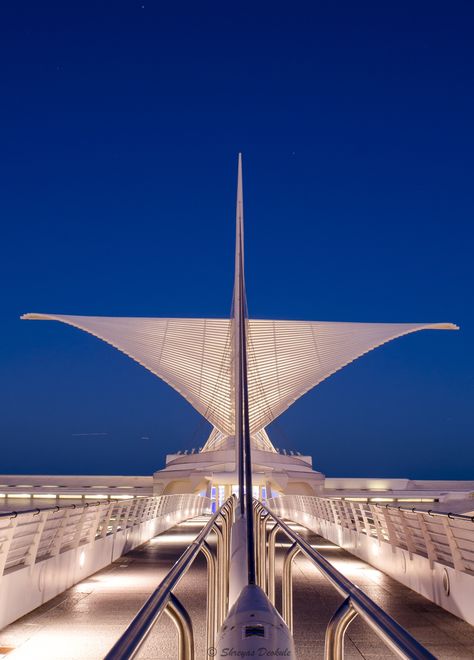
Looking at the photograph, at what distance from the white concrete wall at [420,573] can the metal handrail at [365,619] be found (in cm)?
461

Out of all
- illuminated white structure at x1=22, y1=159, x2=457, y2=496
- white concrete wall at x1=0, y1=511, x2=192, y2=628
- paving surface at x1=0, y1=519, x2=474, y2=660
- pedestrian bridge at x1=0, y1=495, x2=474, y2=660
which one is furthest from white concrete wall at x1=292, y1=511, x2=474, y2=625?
illuminated white structure at x1=22, y1=159, x2=457, y2=496

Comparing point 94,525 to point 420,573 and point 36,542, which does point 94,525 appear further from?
point 420,573

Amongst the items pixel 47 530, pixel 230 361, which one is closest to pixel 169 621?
pixel 47 530

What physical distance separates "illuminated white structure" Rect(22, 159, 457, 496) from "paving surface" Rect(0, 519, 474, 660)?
31.9m

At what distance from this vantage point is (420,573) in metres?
8.56

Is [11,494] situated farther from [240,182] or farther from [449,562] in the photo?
[449,562]

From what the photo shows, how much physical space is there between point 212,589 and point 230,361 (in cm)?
4065

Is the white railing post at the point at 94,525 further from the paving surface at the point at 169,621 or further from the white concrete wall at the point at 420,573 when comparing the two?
the white concrete wall at the point at 420,573

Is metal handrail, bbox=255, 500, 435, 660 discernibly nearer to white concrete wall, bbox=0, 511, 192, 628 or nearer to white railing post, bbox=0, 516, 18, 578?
white railing post, bbox=0, 516, 18, 578

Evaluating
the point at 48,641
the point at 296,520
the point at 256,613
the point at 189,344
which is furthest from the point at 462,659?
the point at 189,344

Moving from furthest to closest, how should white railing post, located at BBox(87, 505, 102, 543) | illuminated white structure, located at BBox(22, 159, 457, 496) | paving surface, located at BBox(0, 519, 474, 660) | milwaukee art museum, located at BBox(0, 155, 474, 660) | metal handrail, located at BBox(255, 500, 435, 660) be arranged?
illuminated white structure, located at BBox(22, 159, 457, 496), white railing post, located at BBox(87, 505, 102, 543), paving surface, located at BBox(0, 519, 474, 660), milwaukee art museum, located at BBox(0, 155, 474, 660), metal handrail, located at BBox(255, 500, 435, 660)

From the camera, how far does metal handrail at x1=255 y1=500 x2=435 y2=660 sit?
149 centimetres

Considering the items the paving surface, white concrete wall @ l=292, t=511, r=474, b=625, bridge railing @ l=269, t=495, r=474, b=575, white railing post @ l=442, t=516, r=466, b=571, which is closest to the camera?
the paving surface

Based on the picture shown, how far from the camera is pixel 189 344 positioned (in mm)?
44281
